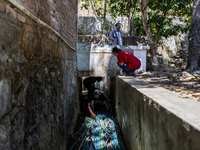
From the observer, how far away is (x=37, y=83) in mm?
1998

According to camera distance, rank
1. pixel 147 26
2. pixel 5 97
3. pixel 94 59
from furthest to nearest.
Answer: pixel 147 26
pixel 94 59
pixel 5 97

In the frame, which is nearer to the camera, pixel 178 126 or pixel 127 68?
pixel 178 126

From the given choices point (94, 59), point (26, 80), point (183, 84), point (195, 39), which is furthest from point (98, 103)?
point (26, 80)

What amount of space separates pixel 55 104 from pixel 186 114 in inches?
82.6

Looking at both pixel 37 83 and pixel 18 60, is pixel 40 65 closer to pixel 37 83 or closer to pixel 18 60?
pixel 37 83

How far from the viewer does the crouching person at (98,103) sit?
631 centimetres

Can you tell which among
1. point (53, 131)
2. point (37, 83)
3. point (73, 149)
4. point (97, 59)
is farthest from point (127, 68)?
point (37, 83)

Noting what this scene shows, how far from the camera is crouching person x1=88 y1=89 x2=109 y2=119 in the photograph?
631 centimetres

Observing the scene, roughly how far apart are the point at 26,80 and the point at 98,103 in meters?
5.04

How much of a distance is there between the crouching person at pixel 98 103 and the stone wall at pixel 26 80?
3581 millimetres

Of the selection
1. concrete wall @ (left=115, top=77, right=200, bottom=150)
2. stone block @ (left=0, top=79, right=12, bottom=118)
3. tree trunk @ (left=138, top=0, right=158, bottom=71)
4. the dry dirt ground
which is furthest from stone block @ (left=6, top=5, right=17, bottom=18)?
tree trunk @ (left=138, top=0, right=158, bottom=71)

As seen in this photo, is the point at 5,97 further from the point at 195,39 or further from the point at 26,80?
the point at 195,39

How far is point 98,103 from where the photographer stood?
6.55 m

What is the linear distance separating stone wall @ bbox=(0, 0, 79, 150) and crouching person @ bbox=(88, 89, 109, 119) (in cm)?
358
